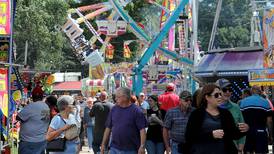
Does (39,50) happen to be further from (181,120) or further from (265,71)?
(181,120)

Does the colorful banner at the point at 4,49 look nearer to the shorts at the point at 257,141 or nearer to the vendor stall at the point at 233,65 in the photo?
the shorts at the point at 257,141

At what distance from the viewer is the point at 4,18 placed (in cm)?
987

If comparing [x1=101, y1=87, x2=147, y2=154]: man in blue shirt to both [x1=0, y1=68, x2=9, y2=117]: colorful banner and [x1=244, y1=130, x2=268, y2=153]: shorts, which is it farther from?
[x1=244, y1=130, x2=268, y2=153]: shorts

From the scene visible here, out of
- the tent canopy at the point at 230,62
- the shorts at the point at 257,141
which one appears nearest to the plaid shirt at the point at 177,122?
the shorts at the point at 257,141

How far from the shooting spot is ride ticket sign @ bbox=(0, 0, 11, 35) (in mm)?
9859

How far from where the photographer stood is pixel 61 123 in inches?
363

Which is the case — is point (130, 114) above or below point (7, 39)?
below

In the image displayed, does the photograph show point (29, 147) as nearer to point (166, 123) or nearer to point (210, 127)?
point (166, 123)

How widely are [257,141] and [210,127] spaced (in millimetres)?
5159

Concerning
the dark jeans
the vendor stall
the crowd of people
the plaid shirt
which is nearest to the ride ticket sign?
the crowd of people

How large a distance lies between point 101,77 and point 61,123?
34279 millimetres

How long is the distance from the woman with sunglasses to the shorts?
15.9ft

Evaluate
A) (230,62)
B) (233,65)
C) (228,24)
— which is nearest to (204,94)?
(233,65)

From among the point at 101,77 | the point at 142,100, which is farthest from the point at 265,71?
the point at 101,77
